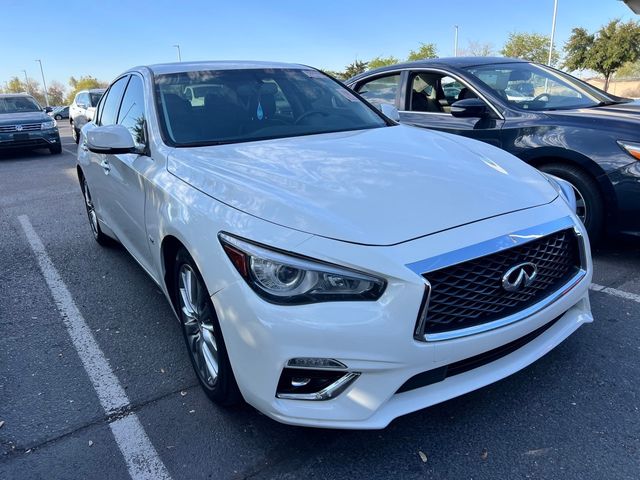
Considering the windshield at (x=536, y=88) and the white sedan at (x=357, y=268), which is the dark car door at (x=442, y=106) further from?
the white sedan at (x=357, y=268)

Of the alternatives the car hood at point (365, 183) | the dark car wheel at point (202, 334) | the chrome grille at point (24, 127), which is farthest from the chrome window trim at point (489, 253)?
the chrome grille at point (24, 127)

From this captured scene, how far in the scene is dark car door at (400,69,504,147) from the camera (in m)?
4.48

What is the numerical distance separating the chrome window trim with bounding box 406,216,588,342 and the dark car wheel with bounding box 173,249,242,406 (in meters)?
0.84

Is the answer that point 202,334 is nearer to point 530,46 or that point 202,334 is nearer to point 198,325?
point 198,325

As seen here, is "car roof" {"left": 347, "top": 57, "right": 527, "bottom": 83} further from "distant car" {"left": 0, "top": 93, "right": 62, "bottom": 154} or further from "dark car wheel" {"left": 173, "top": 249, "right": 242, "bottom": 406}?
"distant car" {"left": 0, "top": 93, "right": 62, "bottom": 154}

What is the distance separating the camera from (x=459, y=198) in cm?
213

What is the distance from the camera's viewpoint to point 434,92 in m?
5.14

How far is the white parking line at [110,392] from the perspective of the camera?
2.11 metres

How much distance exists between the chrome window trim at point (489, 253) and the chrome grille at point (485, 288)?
2 cm

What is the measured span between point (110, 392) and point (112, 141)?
140 centimetres

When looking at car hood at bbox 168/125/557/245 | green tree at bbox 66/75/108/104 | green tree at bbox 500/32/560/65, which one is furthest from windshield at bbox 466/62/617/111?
green tree at bbox 66/75/108/104

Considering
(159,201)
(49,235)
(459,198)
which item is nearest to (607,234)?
(459,198)

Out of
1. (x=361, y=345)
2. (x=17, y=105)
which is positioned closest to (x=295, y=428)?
(x=361, y=345)

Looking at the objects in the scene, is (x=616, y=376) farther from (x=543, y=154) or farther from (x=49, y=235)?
(x=49, y=235)
